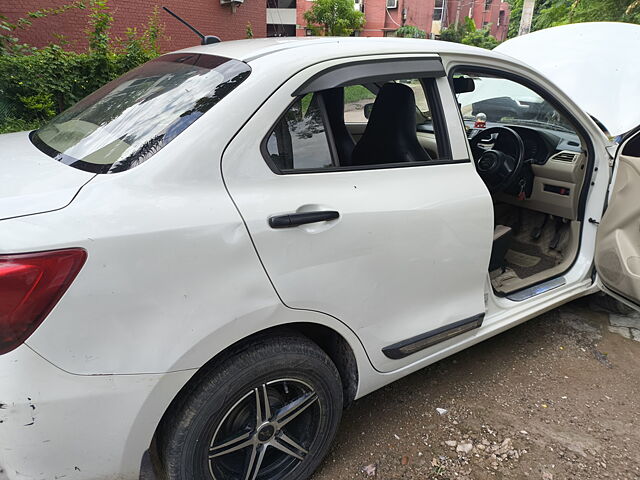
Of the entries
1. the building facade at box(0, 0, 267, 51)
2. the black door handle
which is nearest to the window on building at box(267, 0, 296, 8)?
the building facade at box(0, 0, 267, 51)

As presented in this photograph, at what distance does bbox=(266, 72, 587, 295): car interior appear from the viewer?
1897mm

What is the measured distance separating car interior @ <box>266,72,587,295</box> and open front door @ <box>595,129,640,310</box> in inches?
9.6

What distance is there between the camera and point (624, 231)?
2.72 metres

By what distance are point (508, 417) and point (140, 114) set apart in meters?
2.25

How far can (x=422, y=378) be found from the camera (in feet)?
8.76

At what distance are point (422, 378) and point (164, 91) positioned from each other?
203cm

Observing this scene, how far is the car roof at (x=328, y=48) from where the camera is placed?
6.05ft

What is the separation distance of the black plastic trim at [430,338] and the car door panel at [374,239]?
0.02m

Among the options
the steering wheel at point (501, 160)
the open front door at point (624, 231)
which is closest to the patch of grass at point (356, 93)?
the steering wheel at point (501, 160)

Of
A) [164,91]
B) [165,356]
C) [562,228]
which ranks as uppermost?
[164,91]

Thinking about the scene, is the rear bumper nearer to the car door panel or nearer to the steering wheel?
the car door panel

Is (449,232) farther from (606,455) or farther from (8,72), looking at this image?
(8,72)

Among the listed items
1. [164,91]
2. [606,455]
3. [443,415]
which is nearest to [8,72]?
[164,91]

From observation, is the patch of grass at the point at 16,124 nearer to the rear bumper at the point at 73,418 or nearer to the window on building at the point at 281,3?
the rear bumper at the point at 73,418
